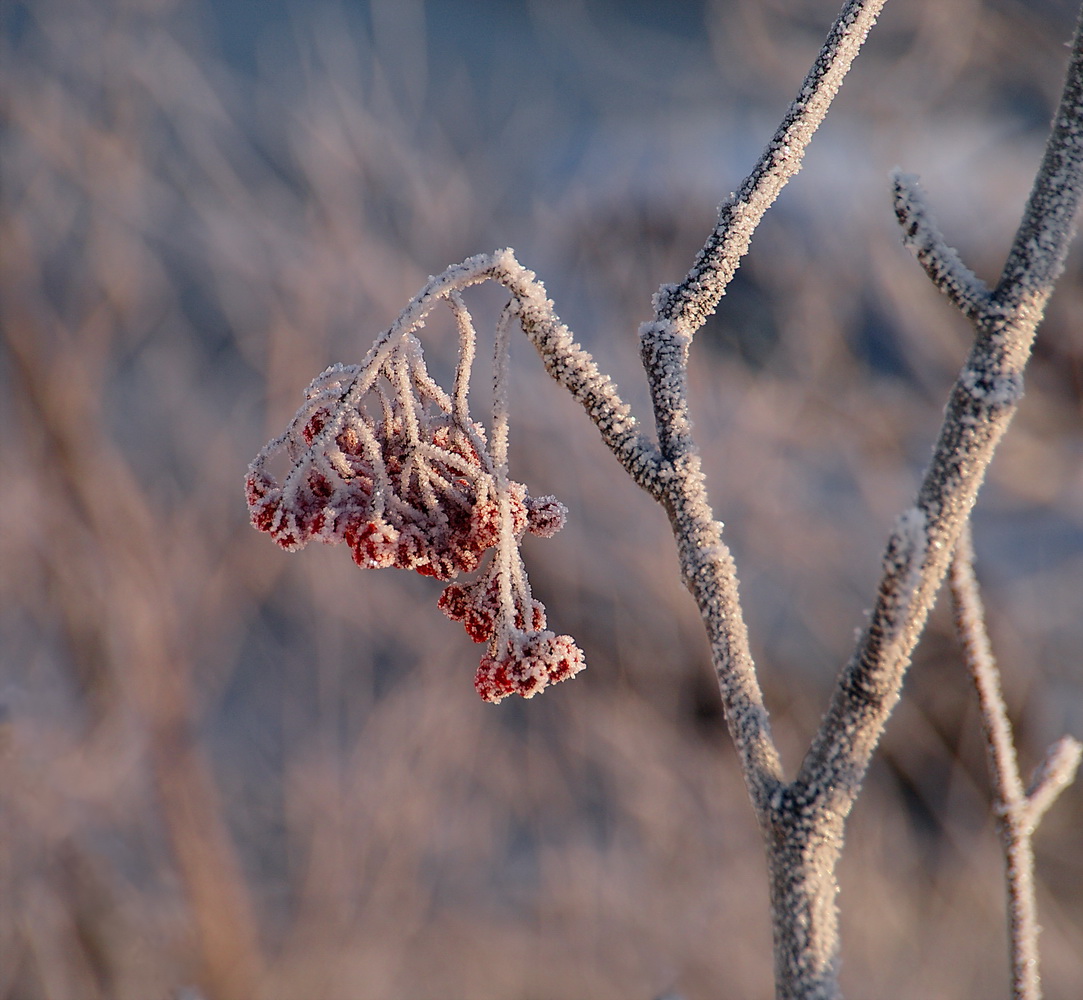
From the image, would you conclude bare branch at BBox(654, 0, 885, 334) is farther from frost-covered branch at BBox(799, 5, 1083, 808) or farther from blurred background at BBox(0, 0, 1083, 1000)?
blurred background at BBox(0, 0, 1083, 1000)

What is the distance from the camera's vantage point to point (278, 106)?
4035 millimetres

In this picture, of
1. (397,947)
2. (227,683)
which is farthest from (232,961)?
(227,683)

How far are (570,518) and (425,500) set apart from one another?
3261 mm

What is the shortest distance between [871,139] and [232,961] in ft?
14.3

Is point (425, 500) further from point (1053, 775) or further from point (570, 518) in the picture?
point (570, 518)

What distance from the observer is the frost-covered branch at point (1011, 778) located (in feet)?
1.73

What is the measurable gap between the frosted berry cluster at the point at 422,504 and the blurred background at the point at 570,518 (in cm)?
306

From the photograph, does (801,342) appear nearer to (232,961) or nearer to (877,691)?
(232,961)

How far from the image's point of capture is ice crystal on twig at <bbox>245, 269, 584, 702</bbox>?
66cm

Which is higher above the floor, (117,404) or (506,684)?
(117,404)

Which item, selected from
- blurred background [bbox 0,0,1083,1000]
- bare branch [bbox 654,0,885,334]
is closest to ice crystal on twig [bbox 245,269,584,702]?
bare branch [bbox 654,0,885,334]

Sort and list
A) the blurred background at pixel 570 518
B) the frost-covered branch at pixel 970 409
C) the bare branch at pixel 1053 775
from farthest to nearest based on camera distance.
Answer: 1. the blurred background at pixel 570 518
2. the bare branch at pixel 1053 775
3. the frost-covered branch at pixel 970 409

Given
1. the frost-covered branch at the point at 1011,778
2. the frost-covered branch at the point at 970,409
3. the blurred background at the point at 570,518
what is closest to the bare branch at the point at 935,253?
the frost-covered branch at the point at 970,409

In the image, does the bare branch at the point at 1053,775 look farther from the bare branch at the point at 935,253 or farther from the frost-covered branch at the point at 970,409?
the bare branch at the point at 935,253
